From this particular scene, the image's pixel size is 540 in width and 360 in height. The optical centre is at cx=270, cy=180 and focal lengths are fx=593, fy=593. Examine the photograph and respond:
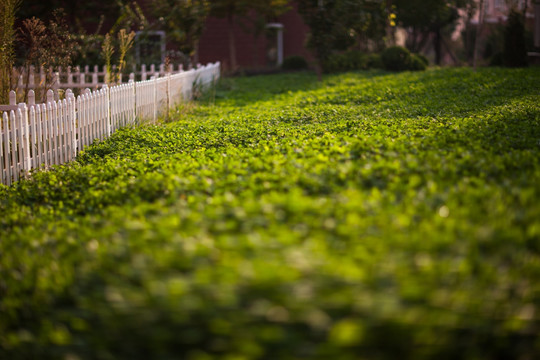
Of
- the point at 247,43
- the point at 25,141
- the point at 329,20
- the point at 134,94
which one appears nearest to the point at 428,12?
the point at 247,43

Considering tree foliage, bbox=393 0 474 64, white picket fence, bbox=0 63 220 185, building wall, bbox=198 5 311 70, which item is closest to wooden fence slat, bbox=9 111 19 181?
white picket fence, bbox=0 63 220 185

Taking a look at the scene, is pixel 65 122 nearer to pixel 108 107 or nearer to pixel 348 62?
pixel 108 107

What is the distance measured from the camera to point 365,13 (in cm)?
2434

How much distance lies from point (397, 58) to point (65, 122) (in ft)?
63.2

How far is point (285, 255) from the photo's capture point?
3.55 meters

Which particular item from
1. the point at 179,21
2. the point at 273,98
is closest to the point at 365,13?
the point at 179,21

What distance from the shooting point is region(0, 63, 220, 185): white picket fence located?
784 cm

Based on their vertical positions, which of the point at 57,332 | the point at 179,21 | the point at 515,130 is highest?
the point at 179,21

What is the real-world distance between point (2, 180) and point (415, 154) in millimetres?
5179

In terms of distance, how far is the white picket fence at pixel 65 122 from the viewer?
7.84 meters

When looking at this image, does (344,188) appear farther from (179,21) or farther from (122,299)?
(179,21)

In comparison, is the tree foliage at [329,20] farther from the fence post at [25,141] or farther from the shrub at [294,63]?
the fence post at [25,141]

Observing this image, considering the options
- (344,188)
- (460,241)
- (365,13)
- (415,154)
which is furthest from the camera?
(365,13)

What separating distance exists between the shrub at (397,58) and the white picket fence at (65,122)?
49.1ft
